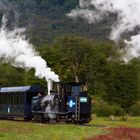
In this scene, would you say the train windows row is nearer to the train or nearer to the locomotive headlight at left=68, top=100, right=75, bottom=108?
the train

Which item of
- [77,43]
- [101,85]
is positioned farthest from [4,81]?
[101,85]

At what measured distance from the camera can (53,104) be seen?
49.4 meters

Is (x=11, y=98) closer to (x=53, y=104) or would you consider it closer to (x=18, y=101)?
(x=18, y=101)

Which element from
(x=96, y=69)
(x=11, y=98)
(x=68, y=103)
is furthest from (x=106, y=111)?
(x=96, y=69)

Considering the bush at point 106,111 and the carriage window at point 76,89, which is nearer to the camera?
the carriage window at point 76,89

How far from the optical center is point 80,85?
160 feet

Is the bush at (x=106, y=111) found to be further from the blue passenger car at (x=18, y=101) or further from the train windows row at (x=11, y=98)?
the blue passenger car at (x=18, y=101)

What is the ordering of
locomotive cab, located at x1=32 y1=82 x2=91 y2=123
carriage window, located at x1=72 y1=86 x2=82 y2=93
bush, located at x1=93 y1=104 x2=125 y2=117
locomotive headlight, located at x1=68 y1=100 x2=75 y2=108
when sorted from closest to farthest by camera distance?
locomotive cab, located at x1=32 y1=82 x2=91 y2=123, locomotive headlight, located at x1=68 y1=100 x2=75 y2=108, carriage window, located at x1=72 y1=86 x2=82 y2=93, bush, located at x1=93 y1=104 x2=125 y2=117

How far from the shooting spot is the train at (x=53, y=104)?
48250mm

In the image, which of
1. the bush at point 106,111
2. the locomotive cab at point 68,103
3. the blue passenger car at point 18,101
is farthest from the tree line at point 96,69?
the locomotive cab at point 68,103

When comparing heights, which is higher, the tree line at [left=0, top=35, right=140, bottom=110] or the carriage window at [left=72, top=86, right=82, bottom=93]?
the tree line at [left=0, top=35, right=140, bottom=110]

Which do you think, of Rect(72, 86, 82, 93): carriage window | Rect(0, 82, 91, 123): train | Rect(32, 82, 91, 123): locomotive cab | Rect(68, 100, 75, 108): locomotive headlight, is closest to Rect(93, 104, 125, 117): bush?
Rect(0, 82, 91, 123): train

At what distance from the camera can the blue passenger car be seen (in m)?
54.4

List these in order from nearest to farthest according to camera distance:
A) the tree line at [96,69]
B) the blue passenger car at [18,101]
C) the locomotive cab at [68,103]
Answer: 1. the locomotive cab at [68,103]
2. the blue passenger car at [18,101]
3. the tree line at [96,69]
